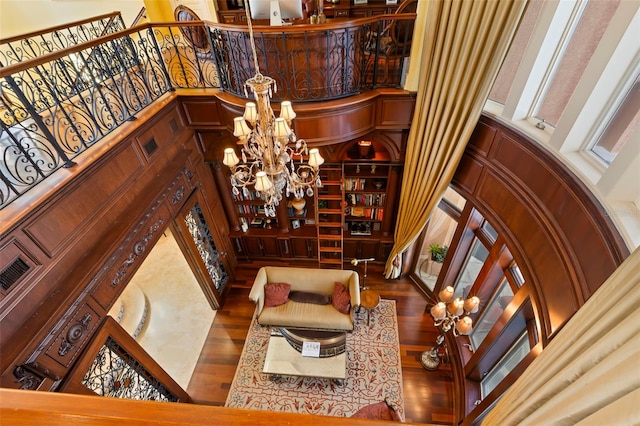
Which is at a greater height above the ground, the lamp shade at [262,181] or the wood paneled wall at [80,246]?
the lamp shade at [262,181]

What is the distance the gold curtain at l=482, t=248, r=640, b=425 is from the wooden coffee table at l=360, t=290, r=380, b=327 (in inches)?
144

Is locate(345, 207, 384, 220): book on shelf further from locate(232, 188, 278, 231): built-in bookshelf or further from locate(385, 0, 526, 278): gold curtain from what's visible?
locate(232, 188, 278, 231): built-in bookshelf

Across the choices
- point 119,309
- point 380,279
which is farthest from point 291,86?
point 119,309

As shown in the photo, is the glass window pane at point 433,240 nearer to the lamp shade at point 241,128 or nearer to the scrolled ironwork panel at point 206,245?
the lamp shade at point 241,128

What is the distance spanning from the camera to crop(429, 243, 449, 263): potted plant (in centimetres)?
489

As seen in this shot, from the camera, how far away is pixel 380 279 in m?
5.66

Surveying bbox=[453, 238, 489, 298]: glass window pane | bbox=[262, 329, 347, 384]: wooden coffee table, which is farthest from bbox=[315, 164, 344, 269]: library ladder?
bbox=[453, 238, 489, 298]: glass window pane

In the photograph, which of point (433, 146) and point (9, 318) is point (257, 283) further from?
point (433, 146)

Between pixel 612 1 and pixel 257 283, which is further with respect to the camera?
pixel 257 283

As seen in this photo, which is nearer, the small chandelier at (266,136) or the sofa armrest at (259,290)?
the small chandelier at (266,136)

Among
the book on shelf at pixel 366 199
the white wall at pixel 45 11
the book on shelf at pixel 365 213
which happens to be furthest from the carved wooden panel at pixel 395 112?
the white wall at pixel 45 11

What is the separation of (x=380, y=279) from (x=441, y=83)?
143 inches

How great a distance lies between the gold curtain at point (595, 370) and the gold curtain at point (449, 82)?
248 cm

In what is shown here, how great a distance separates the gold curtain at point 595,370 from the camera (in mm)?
679
